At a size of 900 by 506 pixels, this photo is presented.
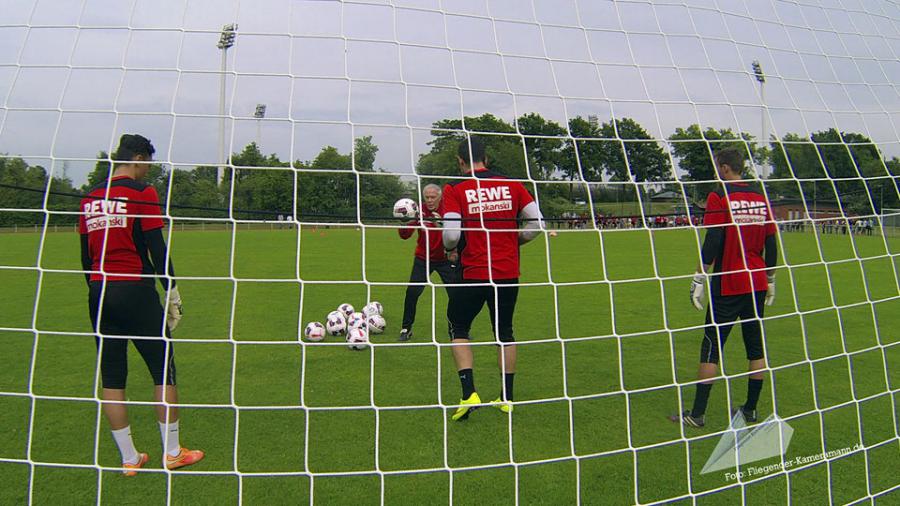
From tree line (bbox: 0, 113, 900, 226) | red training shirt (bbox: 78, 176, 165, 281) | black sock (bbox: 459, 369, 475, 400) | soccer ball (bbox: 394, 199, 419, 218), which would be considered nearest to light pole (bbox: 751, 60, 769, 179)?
tree line (bbox: 0, 113, 900, 226)

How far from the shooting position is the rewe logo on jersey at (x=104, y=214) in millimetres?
3189

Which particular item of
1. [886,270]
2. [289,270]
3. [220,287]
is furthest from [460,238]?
[886,270]

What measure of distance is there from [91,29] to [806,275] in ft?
45.3

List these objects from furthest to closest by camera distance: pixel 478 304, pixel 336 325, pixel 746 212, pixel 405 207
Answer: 1. pixel 336 325
2. pixel 405 207
3. pixel 478 304
4. pixel 746 212

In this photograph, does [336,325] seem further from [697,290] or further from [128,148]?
[697,290]

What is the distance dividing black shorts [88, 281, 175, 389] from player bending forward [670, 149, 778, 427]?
3158 millimetres

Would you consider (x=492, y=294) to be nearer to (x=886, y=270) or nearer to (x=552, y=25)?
(x=552, y=25)

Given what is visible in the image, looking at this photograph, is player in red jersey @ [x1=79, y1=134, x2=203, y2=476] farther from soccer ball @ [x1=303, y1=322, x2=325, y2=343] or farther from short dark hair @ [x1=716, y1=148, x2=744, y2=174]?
short dark hair @ [x1=716, y1=148, x2=744, y2=174]

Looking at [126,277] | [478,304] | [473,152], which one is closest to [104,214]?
[126,277]

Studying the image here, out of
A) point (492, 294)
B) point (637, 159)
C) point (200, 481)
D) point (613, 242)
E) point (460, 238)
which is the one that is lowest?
point (200, 481)

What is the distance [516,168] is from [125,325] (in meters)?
3.46

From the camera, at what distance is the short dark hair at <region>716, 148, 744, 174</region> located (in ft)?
13.2

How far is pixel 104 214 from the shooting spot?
124 inches

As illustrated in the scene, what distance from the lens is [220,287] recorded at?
37.2ft
